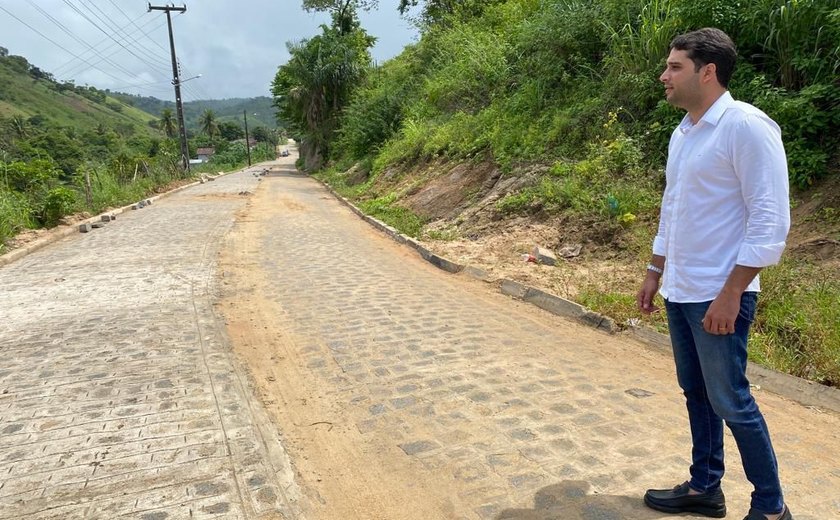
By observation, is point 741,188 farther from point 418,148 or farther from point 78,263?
point 418,148

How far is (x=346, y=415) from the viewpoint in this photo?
3615 mm

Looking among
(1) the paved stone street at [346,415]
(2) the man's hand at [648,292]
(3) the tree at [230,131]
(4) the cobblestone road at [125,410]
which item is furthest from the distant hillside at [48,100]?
(2) the man's hand at [648,292]

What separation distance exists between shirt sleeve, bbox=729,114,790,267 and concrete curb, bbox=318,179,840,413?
7.94 ft

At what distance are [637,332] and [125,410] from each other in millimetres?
4238

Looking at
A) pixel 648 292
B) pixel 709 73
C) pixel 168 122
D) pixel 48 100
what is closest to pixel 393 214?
pixel 648 292

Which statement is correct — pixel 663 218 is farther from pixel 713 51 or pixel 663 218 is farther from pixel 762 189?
pixel 713 51

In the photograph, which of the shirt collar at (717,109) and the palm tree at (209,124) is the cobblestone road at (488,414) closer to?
the shirt collar at (717,109)

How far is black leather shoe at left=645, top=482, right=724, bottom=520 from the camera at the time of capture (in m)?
2.42

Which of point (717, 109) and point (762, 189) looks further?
point (717, 109)

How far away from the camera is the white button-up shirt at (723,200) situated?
6.24 ft

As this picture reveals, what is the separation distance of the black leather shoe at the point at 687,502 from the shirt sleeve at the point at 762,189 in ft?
3.84

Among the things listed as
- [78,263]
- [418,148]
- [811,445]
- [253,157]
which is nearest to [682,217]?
[811,445]

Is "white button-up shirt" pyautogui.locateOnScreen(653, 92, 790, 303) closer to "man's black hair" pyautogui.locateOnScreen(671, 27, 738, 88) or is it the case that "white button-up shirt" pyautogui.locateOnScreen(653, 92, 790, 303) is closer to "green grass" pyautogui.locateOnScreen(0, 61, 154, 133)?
"man's black hair" pyautogui.locateOnScreen(671, 27, 738, 88)

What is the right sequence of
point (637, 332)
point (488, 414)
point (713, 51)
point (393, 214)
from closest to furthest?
point (713, 51) < point (488, 414) < point (637, 332) < point (393, 214)
